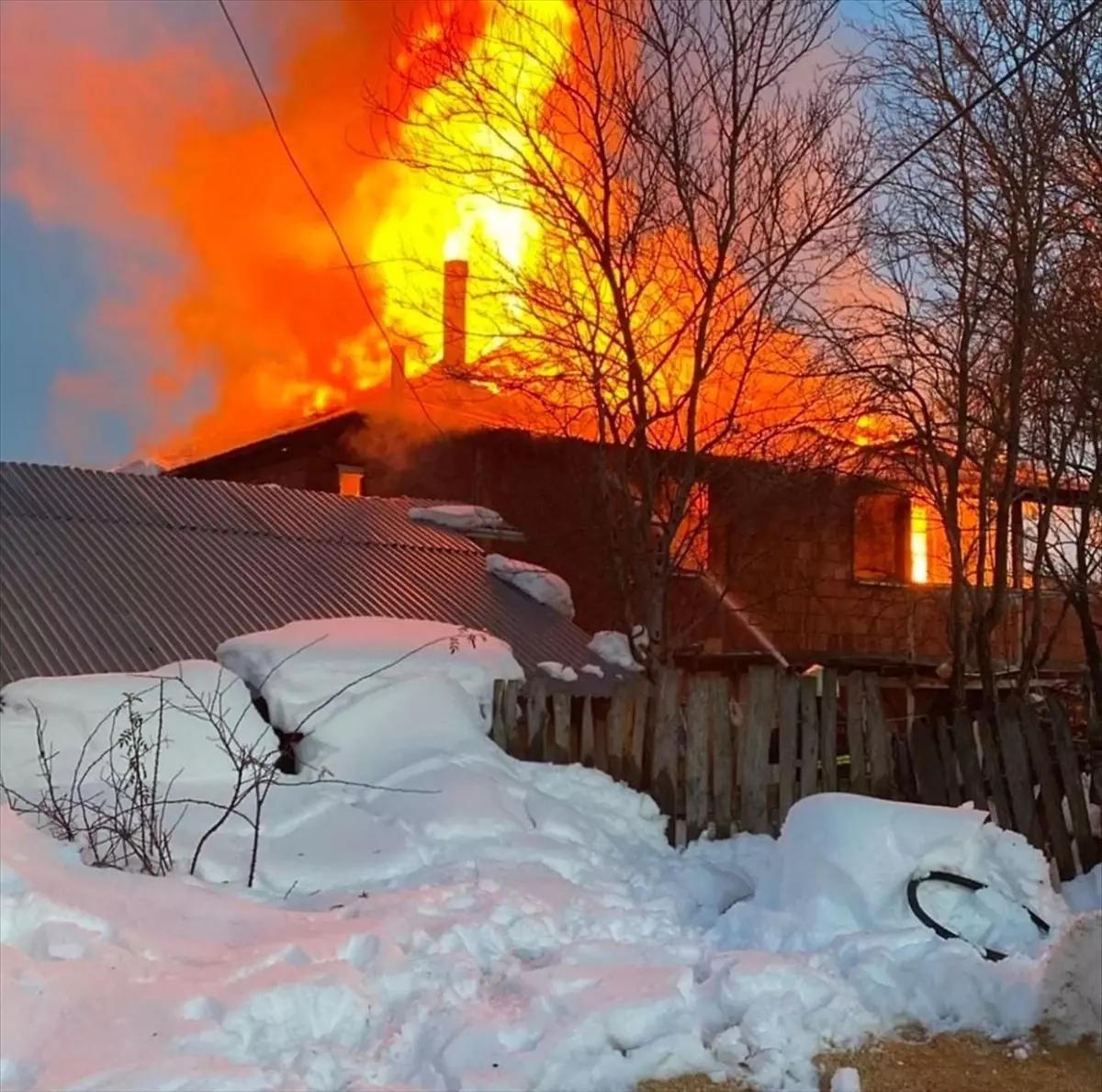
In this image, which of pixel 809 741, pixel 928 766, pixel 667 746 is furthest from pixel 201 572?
pixel 928 766

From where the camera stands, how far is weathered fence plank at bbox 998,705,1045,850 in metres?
6.86

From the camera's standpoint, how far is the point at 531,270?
10508 millimetres

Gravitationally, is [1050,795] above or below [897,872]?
above

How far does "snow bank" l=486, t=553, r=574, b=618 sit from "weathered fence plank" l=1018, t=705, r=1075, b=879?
593 cm

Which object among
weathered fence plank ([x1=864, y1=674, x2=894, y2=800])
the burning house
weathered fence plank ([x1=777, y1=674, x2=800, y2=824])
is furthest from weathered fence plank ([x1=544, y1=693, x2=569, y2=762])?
the burning house

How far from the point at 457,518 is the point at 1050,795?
311 inches

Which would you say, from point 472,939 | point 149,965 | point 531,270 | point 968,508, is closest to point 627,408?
point 531,270

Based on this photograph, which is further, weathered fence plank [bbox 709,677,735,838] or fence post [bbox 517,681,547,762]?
fence post [bbox 517,681,547,762]

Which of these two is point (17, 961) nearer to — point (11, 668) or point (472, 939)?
point (472, 939)

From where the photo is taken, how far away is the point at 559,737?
8.00m

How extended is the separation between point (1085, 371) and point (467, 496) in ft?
34.3

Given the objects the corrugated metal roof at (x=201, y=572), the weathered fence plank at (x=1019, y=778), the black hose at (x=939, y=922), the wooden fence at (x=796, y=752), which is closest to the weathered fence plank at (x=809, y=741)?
the wooden fence at (x=796, y=752)

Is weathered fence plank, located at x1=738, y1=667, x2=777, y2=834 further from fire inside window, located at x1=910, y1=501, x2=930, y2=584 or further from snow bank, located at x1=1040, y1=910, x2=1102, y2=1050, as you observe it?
fire inside window, located at x1=910, y1=501, x2=930, y2=584

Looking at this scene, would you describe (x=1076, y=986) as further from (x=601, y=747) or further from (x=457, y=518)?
(x=457, y=518)
